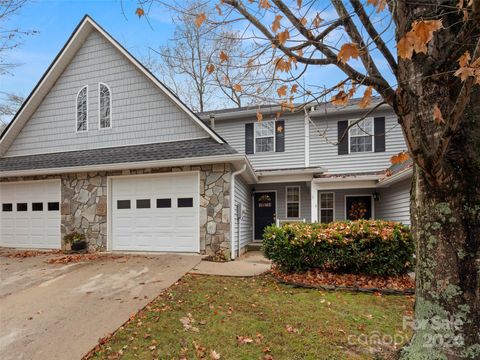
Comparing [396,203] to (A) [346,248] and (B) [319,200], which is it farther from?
(A) [346,248]

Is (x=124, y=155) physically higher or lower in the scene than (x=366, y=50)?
lower

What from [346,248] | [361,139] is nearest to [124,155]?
[346,248]

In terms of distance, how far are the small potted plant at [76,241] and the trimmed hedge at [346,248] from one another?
6.13m

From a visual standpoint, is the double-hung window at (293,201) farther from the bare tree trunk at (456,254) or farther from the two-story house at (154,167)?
the bare tree trunk at (456,254)

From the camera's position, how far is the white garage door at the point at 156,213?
8.68m

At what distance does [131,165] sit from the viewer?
28.7 feet

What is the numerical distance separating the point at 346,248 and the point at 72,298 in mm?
5221

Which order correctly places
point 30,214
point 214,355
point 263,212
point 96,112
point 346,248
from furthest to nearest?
point 263,212
point 30,214
point 96,112
point 346,248
point 214,355

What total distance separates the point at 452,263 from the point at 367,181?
9.11 meters

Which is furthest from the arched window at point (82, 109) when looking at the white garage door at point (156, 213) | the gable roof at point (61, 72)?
the white garage door at point (156, 213)

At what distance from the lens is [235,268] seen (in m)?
7.34

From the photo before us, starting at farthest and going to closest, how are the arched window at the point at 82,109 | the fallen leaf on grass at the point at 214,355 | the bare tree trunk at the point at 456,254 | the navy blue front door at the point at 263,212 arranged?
the navy blue front door at the point at 263,212 → the arched window at the point at 82,109 → the fallen leaf on grass at the point at 214,355 → the bare tree trunk at the point at 456,254

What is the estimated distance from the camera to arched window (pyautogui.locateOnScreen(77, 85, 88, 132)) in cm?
1043

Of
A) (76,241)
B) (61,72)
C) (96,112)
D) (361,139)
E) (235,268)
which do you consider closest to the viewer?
(235,268)
